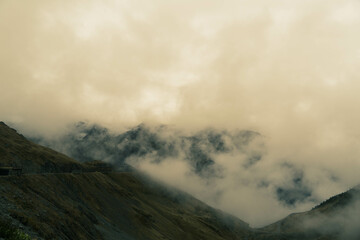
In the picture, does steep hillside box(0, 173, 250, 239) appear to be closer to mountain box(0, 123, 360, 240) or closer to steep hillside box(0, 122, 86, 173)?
mountain box(0, 123, 360, 240)

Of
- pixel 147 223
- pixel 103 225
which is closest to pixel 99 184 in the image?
pixel 147 223

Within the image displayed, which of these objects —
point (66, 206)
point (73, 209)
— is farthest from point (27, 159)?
point (66, 206)

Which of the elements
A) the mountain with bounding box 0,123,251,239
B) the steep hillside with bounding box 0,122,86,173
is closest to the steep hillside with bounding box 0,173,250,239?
the mountain with bounding box 0,123,251,239

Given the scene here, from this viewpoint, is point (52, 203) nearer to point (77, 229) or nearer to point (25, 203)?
point (77, 229)

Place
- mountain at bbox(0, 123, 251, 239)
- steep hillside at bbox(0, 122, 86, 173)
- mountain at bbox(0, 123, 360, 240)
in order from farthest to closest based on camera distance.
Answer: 1. steep hillside at bbox(0, 122, 86, 173)
2. mountain at bbox(0, 123, 251, 239)
3. mountain at bbox(0, 123, 360, 240)

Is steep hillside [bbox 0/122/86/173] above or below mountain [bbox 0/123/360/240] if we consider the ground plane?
above

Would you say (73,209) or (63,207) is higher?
(63,207)

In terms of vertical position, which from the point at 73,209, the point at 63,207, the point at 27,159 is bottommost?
the point at 73,209

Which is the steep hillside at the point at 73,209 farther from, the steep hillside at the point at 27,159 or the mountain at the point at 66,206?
the steep hillside at the point at 27,159

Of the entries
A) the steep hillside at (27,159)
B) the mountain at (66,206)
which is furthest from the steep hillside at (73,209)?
the steep hillside at (27,159)

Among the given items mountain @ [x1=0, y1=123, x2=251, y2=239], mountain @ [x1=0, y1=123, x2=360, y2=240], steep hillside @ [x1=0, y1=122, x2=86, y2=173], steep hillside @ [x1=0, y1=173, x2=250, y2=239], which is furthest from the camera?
steep hillside @ [x1=0, y1=122, x2=86, y2=173]

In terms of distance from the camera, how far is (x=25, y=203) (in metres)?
47.0

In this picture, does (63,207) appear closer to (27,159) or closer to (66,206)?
(66,206)

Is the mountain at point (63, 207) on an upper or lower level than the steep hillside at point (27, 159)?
lower
